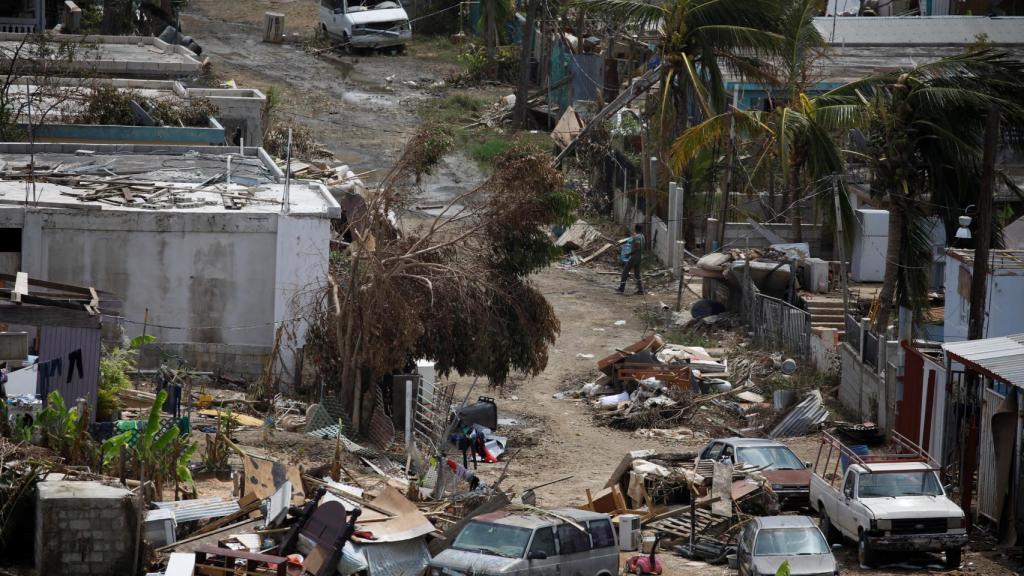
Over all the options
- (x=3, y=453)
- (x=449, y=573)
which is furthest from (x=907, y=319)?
(x=3, y=453)

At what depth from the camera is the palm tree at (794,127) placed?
30.2m

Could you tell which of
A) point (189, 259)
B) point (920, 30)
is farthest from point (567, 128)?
point (189, 259)

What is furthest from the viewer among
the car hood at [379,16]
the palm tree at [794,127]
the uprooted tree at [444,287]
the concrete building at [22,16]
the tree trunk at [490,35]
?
the car hood at [379,16]

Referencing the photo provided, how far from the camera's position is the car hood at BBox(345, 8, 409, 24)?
170ft

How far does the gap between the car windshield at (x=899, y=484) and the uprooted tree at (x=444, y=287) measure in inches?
328

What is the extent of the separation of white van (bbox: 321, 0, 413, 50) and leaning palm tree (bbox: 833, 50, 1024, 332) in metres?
29.8

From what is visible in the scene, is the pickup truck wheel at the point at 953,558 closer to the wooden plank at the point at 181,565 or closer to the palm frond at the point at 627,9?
the wooden plank at the point at 181,565

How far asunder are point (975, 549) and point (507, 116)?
3197 centimetres

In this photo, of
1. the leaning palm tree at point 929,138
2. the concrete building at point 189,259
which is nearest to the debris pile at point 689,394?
the leaning palm tree at point 929,138

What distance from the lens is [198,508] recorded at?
16.3 metres

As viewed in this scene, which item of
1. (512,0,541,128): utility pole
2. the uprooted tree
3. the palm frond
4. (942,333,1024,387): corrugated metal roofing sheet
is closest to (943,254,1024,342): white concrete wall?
(942,333,1024,387): corrugated metal roofing sheet

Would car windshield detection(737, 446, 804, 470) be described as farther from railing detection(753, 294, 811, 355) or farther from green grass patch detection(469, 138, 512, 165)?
green grass patch detection(469, 138, 512, 165)

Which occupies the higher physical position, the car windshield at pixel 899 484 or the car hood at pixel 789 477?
the car windshield at pixel 899 484

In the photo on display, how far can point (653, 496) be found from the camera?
19047 millimetres
